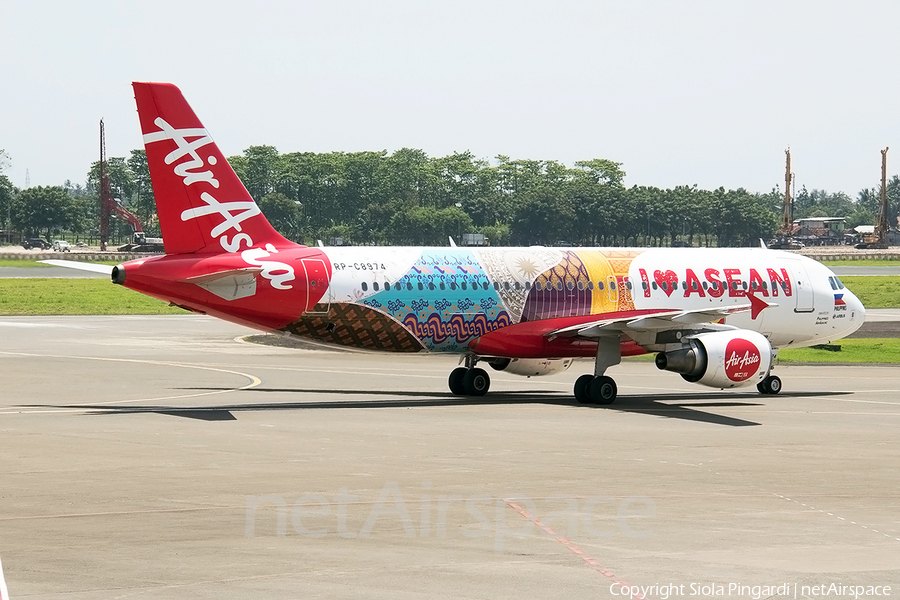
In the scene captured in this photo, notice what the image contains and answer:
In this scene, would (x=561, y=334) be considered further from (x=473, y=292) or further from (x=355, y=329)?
(x=355, y=329)

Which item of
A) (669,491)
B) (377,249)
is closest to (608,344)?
(377,249)

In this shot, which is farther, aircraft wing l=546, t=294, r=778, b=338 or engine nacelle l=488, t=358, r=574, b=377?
engine nacelle l=488, t=358, r=574, b=377

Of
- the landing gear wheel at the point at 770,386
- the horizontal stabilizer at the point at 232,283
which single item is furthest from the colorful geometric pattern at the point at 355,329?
the landing gear wheel at the point at 770,386

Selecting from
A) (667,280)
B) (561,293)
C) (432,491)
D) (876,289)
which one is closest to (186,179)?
(561,293)

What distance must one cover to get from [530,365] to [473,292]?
390cm

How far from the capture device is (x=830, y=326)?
129ft

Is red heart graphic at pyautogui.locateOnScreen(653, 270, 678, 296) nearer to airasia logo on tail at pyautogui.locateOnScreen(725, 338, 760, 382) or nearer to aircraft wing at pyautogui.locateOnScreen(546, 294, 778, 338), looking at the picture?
aircraft wing at pyautogui.locateOnScreen(546, 294, 778, 338)

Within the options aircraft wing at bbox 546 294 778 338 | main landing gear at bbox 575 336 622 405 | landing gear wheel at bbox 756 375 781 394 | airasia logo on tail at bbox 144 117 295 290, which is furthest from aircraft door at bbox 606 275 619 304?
airasia logo on tail at bbox 144 117 295 290

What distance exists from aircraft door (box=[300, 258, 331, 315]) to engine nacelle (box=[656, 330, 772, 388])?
9.02 m

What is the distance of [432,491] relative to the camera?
753 inches

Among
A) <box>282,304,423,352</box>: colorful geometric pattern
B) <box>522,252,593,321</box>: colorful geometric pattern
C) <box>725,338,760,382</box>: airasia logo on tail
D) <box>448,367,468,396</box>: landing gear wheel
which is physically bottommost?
<box>448,367,468,396</box>: landing gear wheel

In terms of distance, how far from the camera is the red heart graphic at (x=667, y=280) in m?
36.8

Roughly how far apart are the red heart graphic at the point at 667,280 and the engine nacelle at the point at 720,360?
12.9 ft

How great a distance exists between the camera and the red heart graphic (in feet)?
121
